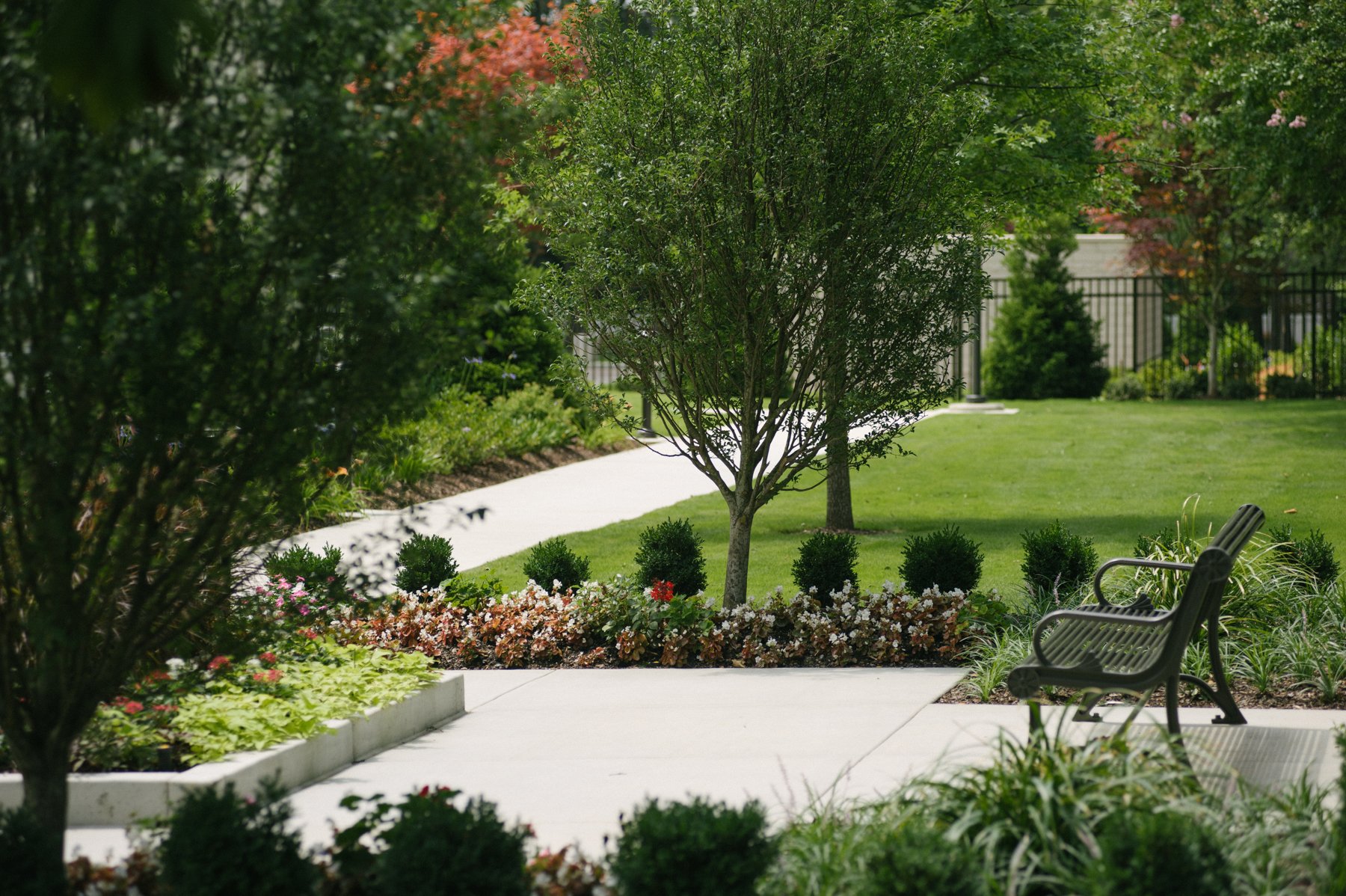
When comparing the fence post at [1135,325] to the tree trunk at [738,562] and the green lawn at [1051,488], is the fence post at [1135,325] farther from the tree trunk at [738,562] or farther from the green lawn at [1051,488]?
the tree trunk at [738,562]

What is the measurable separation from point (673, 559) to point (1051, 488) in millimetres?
7354

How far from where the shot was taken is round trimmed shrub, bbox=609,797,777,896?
136 inches

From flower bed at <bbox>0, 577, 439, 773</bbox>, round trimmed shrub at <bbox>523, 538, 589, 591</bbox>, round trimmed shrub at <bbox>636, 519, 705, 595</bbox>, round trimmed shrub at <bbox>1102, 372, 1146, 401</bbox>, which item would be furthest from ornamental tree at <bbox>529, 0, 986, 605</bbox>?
round trimmed shrub at <bbox>1102, 372, 1146, 401</bbox>

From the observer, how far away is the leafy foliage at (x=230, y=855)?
350 centimetres

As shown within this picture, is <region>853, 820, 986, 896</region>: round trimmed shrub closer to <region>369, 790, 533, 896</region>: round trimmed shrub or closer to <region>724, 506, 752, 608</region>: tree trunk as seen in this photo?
<region>369, 790, 533, 896</region>: round trimmed shrub

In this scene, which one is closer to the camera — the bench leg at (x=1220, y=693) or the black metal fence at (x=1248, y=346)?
the bench leg at (x=1220, y=693)

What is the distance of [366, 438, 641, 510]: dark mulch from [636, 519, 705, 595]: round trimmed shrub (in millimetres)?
4168

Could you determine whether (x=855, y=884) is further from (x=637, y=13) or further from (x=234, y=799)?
(x=637, y=13)

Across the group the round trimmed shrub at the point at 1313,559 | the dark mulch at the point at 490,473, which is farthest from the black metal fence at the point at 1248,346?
the round trimmed shrub at the point at 1313,559

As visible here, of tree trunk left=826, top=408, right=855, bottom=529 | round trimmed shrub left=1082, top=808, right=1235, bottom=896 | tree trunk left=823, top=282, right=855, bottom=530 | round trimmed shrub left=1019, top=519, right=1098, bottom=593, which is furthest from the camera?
tree trunk left=826, top=408, right=855, bottom=529

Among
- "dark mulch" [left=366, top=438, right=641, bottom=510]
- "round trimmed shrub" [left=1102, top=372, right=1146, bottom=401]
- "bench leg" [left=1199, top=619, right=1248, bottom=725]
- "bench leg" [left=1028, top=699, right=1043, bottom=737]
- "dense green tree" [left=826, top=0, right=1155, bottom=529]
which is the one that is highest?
"dense green tree" [left=826, top=0, right=1155, bottom=529]

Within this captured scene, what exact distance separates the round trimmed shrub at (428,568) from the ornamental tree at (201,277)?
15.5 ft

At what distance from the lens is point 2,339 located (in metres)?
3.49

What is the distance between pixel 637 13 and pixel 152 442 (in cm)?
579
